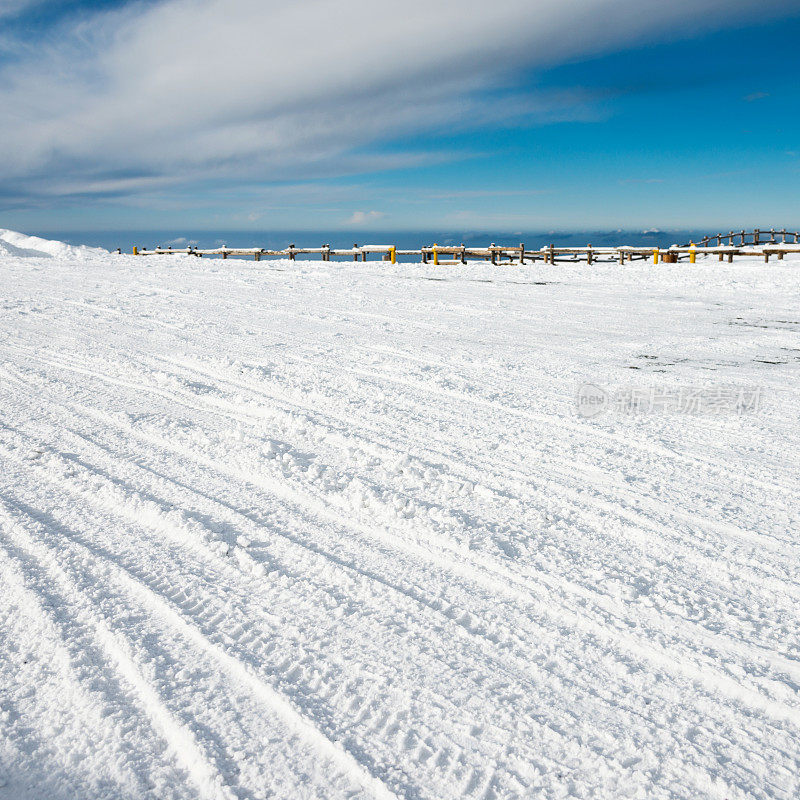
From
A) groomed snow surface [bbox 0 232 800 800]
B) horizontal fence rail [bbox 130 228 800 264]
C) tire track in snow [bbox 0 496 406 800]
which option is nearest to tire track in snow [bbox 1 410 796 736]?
groomed snow surface [bbox 0 232 800 800]

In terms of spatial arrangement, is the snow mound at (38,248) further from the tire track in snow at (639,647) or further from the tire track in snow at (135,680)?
the tire track in snow at (639,647)

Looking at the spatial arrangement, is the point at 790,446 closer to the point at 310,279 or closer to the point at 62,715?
the point at 62,715

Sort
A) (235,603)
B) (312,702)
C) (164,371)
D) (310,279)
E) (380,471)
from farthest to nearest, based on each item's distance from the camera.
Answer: (310,279)
(164,371)
(380,471)
(235,603)
(312,702)

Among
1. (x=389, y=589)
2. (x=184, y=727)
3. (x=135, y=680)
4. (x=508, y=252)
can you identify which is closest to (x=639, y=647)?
(x=389, y=589)

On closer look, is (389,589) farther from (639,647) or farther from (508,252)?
(508,252)

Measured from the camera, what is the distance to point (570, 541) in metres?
3.06

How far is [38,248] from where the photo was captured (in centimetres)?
3142

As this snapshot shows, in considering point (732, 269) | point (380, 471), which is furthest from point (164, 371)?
point (732, 269)

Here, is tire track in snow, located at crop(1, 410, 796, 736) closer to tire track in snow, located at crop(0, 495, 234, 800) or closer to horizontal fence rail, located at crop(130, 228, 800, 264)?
tire track in snow, located at crop(0, 495, 234, 800)

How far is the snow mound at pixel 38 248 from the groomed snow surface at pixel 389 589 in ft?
90.7

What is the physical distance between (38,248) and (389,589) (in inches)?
1359

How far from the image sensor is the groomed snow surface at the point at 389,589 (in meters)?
1.88

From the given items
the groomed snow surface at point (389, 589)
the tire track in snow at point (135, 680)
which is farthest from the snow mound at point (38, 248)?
the tire track in snow at point (135, 680)

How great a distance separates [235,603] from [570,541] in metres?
1.53
